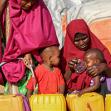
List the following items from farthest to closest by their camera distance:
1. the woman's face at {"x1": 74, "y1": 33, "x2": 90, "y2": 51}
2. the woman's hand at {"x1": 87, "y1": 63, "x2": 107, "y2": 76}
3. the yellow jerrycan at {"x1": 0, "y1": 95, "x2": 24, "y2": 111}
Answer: the woman's face at {"x1": 74, "y1": 33, "x2": 90, "y2": 51}, the woman's hand at {"x1": 87, "y1": 63, "x2": 107, "y2": 76}, the yellow jerrycan at {"x1": 0, "y1": 95, "x2": 24, "y2": 111}

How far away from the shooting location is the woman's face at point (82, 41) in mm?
5758

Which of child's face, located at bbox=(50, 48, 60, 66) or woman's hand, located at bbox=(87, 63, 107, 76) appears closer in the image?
woman's hand, located at bbox=(87, 63, 107, 76)

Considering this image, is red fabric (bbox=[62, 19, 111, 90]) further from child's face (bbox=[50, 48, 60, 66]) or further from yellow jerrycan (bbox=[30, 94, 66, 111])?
yellow jerrycan (bbox=[30, 94, 66, 111])

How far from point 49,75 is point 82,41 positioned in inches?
21.1

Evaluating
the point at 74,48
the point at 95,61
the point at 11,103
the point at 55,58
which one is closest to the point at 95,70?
the point at 95,61

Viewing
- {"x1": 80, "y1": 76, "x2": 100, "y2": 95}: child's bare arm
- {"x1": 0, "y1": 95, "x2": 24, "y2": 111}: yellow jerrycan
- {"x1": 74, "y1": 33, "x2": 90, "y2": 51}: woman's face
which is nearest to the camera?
{"x1": 0, "y1": 95, "x2": 24, "y2": 111}: yellow jerrycan

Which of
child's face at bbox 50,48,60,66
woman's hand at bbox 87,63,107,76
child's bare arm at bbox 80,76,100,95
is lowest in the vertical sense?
child's bare arm at bbox 80,76,100,95

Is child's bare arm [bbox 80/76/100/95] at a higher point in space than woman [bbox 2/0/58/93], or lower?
lower

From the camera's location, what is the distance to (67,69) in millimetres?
5812

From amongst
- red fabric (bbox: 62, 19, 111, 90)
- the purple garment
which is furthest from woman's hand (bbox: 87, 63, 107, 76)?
the purple garment

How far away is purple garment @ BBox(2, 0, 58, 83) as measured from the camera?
557cm

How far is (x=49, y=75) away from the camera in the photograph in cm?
552

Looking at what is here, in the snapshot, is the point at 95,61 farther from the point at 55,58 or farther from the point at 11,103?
the point at 11,103

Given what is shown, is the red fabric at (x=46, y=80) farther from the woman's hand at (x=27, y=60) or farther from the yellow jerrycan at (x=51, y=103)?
the yellow jerrycan at (x=51, y=103)
